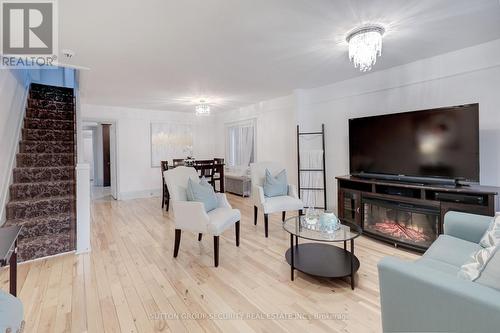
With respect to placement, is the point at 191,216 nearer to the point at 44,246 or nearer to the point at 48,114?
the point at 44,246

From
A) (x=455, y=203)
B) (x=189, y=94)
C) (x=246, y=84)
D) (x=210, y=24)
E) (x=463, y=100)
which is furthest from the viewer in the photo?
(x=189, y=94)

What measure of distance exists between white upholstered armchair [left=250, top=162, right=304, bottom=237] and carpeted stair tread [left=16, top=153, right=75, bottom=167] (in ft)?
9.02

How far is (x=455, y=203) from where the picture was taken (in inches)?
96.4

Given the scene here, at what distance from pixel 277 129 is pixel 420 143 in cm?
293

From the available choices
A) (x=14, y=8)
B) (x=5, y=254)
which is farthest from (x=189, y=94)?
(x=5, y=254)

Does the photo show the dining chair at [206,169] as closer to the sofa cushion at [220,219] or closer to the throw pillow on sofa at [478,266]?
the sofa cushion at [220,219]

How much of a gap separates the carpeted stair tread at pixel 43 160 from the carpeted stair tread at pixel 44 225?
99cm

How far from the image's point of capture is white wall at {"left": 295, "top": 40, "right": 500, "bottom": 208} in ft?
8.64

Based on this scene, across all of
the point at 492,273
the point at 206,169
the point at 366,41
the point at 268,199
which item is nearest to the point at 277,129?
the point at 206,169

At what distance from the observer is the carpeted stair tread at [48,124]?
3.92 metres

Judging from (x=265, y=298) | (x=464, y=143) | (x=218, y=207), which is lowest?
(x=265, y=298)

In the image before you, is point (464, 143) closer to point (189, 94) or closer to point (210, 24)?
point (210, 24)

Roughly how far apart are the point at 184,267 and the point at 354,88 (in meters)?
3.57

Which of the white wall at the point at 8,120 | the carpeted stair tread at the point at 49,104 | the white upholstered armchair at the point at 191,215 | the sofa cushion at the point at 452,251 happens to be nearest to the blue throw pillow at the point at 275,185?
the white upholstered armchair at the point at 191,215
